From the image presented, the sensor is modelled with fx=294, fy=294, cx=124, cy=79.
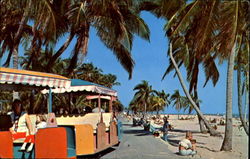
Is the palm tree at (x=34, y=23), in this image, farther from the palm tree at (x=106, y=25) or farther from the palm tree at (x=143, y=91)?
the palm tree at (x=143, y=91)

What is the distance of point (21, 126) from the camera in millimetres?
6488

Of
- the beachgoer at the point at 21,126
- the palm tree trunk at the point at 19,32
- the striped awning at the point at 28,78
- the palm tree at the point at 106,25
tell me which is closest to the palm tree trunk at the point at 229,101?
the palm tree at the point at 106,25

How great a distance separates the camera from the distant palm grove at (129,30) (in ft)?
31.2

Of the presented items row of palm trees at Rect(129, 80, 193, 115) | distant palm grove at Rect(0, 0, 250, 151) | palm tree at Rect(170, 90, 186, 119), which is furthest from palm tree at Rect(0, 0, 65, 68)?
palm tree at Rect(170, 90, 186, 119)

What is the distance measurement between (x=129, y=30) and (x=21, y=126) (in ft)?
34.7

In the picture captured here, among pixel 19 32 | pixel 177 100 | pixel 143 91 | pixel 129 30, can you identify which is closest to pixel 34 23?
pixel 19 32

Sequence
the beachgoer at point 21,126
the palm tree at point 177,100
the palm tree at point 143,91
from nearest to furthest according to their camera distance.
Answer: the beachgoer at point 21,126
the palm tree at point 143,91
the palm tree at point 177,100

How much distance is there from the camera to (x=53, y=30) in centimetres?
1146

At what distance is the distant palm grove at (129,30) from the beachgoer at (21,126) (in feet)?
15.0

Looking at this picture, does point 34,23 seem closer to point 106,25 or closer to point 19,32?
point 19,32

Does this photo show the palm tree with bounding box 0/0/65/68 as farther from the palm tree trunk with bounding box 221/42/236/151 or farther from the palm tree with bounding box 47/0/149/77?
the palm tree trunk with bounding box 221/42/236/151

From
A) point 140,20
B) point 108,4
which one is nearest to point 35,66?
point 108,4

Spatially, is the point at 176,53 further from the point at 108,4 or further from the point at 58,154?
the point at 58,154

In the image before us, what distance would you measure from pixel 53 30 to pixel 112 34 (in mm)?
4111
